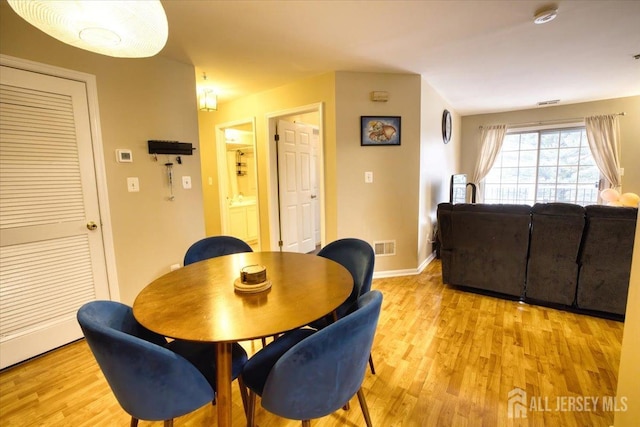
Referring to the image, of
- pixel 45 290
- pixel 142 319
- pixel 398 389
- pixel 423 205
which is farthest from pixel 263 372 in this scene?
pixel 423 205

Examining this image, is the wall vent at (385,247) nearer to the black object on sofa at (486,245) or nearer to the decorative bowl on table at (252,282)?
the black object on sofa at (486,245)

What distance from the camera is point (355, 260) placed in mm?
1768

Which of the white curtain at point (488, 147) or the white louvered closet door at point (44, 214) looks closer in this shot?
the white louvered closet door at point (44, 214)

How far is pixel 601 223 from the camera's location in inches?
89.4

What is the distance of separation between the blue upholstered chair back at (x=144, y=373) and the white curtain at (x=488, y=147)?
6119mm

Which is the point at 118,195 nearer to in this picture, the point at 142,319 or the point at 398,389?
the point at 142,319

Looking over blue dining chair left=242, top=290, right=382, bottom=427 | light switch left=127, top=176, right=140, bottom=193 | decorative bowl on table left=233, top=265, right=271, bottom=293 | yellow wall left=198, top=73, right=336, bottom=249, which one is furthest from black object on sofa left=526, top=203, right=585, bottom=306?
light switch left=127, top=176, right=140, bottom=193

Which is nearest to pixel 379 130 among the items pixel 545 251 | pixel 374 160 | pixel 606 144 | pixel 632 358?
pixel 374 160

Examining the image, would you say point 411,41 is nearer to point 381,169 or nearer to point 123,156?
point 381,169

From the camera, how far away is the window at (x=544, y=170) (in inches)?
194

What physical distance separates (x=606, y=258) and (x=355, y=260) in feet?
7.10

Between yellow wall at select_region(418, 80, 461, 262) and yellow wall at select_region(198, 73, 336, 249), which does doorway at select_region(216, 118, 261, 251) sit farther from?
yellow wall at select_region(418, 80, 461, 262)

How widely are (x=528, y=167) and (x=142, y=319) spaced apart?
644 cm

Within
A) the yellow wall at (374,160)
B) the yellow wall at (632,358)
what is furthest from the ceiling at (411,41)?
the yellow wall at (632,358)
